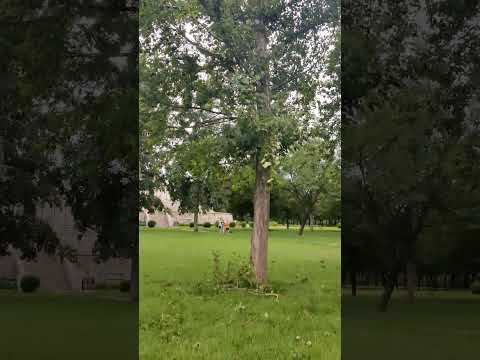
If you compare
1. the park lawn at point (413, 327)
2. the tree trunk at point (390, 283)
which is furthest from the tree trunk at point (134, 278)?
the tree trunk at point (390, 283)

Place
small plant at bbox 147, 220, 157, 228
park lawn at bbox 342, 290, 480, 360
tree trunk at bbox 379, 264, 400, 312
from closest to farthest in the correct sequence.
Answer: park lawn at bbox 342, 290, 480, 360 < tree trunk at bbox 379, 264, 400, 312 < small plant at bbox 147, 220, 157, 228

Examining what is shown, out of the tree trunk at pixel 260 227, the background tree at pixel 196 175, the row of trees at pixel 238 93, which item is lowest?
the tree trunk at pixel 260 227

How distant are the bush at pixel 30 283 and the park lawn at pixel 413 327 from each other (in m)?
2.61

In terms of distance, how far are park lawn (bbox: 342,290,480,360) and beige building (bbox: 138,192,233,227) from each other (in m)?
1.18

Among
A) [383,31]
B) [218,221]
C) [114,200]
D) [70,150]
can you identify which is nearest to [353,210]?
[218,221]

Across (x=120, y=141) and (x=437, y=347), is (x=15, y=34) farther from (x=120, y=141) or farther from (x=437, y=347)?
(x=437, y=347)

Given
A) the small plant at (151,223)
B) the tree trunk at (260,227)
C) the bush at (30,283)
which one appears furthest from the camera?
the bush at (30,283)

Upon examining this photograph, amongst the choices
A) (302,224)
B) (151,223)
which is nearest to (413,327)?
(302,224)

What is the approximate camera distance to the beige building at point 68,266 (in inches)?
218

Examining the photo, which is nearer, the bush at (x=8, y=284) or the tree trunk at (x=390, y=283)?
the tree trunk at (x=390, y=283)

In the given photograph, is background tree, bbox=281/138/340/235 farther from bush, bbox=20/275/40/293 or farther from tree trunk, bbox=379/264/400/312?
bush, bbox=20/275/40/293

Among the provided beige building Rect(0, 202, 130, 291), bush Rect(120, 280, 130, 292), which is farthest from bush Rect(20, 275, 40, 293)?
bush Rect(120, 280, 130, 292)

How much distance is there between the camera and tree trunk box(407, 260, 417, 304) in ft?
16.1

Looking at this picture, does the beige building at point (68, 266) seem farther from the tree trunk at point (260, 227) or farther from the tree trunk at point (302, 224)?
the tree trunk at point (302, 224)
